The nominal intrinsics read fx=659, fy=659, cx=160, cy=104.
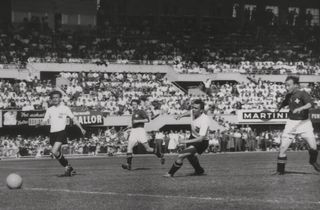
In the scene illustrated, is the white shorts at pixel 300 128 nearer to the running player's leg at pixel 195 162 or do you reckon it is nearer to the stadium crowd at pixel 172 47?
the running player's leg at pixel 195 162

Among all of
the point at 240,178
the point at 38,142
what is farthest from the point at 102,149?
the point at 240,178

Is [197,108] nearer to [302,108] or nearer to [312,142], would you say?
[302,108]

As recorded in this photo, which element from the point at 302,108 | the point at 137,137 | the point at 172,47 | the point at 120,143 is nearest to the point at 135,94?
the point at 120,143

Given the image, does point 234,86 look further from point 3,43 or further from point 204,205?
point 204,205

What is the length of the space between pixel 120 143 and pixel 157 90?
852cm

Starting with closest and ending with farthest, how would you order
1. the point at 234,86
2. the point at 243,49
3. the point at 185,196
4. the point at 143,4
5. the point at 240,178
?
the point at 185,196 → the point at 240,178 → the point at 234,86 → the point at 243,49 → the point at 143,4

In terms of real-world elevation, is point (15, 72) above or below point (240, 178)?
above

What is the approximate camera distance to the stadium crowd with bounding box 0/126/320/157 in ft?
129

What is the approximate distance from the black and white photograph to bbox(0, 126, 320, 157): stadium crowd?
85mm

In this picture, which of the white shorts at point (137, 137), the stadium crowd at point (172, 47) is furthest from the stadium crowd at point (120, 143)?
the white shorts at point (137, 137)

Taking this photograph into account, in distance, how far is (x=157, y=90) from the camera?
4859cm

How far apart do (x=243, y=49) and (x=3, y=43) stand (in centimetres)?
2192

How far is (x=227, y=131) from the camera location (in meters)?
44.1

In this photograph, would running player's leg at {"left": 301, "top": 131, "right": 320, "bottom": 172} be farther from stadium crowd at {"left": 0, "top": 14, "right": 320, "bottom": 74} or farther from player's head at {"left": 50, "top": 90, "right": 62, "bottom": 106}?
stadium crowd at {"left": 0, "top": 14, "right": 320, "bottom": 74}
